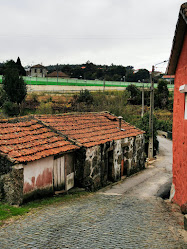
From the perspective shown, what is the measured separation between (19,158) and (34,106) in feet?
106

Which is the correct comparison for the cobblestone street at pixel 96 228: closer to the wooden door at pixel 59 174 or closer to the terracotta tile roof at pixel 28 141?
the wooden door at pixel 59 174

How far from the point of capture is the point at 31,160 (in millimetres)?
10438

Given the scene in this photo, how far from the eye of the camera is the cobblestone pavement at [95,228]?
23.5ft

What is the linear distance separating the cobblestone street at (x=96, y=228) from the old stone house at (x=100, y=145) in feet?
8.91

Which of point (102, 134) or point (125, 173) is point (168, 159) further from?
point (102, 134)

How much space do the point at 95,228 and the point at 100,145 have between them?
6.38 metres

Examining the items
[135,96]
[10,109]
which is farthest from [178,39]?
[135,96]

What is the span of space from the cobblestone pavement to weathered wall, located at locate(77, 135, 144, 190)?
110 inches

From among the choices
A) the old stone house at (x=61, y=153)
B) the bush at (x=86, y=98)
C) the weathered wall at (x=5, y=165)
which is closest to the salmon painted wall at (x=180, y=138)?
the old stone house at (x=61, y=153)

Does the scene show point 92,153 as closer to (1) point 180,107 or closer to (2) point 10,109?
(1) point 180,107

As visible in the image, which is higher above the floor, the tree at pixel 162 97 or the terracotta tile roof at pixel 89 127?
the tree at pixel 162 97

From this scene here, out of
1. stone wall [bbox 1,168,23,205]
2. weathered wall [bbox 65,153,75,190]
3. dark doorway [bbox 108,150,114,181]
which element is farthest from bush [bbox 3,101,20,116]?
stone wall [bbox 1,168,23,205]

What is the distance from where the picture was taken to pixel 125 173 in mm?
17859

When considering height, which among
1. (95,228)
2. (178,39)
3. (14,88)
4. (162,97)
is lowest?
(95,228)
